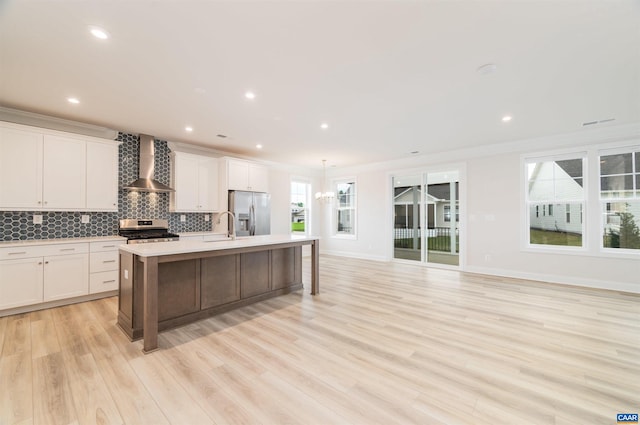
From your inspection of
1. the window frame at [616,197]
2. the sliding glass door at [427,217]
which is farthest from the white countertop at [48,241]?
the window frame at [616,197]

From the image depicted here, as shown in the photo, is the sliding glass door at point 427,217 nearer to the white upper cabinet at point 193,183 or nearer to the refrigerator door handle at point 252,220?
the refrigerator door handle at point 252,220

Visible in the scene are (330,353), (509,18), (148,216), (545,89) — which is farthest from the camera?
(148,216)

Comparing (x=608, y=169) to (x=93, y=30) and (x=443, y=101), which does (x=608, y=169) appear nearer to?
(x=443, y=101)

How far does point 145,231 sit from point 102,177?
3.63 feet

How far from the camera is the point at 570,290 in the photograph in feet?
14.3

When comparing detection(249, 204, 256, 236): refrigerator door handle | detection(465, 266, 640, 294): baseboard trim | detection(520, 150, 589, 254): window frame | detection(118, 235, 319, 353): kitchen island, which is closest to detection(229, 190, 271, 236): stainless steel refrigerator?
detection(249, 204, 256, 236): refrigerator door handle

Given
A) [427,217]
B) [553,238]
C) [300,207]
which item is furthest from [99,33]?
[553,238]

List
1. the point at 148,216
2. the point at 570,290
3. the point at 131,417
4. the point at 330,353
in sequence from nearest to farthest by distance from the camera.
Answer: the point at 131,417
the point at 330,353
the point at 570,290
the point at 148,216

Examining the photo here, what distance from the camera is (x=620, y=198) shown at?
4.43m

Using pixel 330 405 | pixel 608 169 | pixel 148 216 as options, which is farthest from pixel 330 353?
pixel 608 169

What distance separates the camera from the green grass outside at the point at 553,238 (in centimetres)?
482

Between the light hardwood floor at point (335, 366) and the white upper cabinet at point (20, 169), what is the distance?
154 cm

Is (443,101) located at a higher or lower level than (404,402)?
higher

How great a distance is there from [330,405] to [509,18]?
10.2 feet
